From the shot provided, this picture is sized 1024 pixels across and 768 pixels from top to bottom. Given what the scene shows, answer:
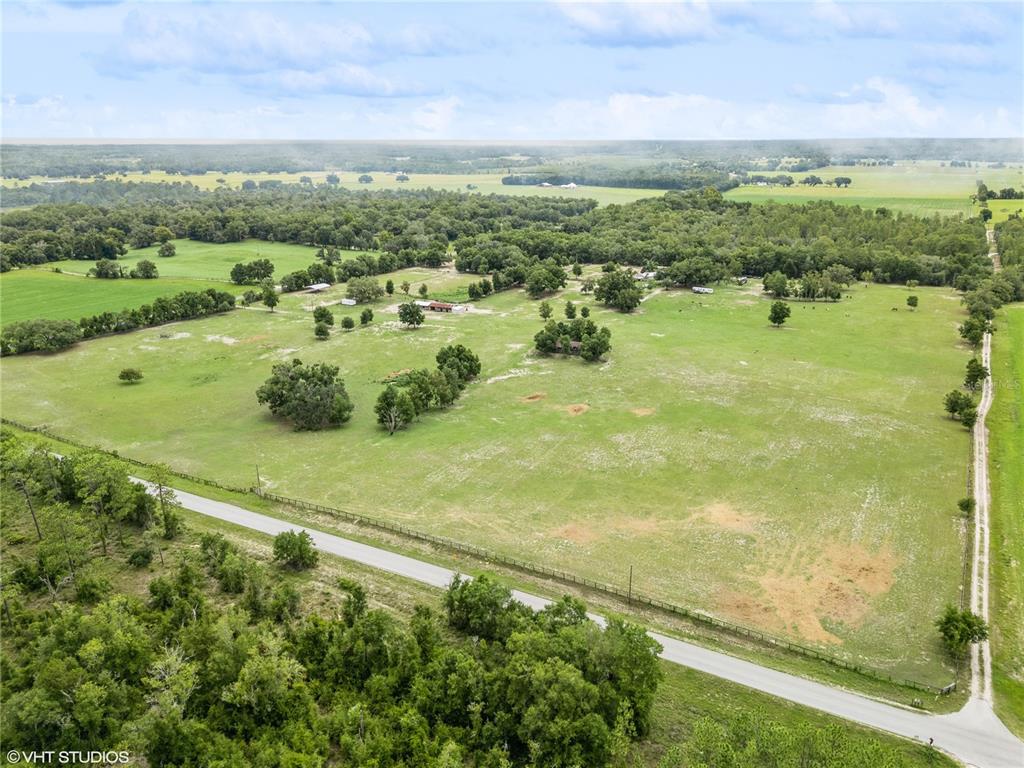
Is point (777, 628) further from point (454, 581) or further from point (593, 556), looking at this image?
point (454, 581)

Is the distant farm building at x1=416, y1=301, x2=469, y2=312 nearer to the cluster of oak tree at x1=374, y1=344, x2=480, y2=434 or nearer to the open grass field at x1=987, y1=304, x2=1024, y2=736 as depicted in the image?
the cluster of oak tree at x1=374, y1=344, x2=480, y2=434

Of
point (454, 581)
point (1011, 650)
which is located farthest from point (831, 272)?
point (454, 581)

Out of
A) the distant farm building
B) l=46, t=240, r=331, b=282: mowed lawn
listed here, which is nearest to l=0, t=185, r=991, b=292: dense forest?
l=46, t=240, r=331, b=282: mowed lawn

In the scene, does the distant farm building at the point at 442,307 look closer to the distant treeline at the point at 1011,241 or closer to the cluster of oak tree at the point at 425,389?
the cluster of oak tree at the point at 425,389

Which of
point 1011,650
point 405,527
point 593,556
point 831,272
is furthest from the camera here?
point 831,272

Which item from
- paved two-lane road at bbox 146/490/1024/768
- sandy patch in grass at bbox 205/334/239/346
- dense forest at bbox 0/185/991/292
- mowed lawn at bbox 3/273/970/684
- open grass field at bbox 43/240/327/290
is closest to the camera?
paved two-lane road at bbox 146/490/1024/768

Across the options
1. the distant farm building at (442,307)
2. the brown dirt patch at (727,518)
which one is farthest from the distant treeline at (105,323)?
the brown dirt patch at (727,518)
